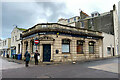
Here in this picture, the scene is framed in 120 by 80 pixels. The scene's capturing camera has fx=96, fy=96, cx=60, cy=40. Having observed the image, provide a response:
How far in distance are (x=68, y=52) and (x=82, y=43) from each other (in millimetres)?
3599

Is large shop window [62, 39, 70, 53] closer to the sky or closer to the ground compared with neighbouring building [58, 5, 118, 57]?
closer to the ground

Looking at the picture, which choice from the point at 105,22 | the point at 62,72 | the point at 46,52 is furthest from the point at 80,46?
the point at 105,22

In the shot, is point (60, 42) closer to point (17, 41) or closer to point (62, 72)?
point (62, 72)

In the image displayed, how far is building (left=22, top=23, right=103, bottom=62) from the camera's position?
1416 centimetres

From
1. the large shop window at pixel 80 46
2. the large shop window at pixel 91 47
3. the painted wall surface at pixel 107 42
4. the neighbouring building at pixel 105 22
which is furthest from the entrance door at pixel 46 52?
the neighbouring building at pixel 105 22

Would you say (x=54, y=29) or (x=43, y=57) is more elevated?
(x=54, y=29)

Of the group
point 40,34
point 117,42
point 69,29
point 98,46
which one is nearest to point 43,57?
point 40,34

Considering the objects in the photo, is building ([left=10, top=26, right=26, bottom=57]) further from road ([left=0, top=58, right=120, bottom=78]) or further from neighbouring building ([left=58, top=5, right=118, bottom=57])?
neighbouring building ([left=58, top=5, right=118, bottom=57])

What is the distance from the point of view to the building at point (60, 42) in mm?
14164

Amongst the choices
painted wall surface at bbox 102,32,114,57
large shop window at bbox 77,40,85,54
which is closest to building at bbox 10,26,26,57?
large shop window at bbox 77,40,85,54

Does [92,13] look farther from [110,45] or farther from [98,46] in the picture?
[98,46]

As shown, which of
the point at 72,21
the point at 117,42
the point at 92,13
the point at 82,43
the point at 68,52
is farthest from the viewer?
the point at 72,21

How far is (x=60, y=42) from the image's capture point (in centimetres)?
1464

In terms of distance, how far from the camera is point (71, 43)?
51.9 feet
